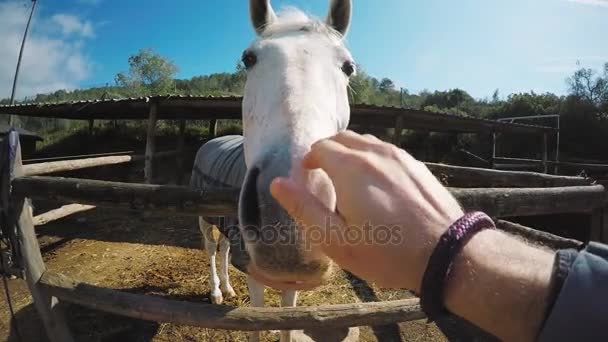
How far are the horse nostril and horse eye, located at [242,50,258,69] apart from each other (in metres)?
0.92

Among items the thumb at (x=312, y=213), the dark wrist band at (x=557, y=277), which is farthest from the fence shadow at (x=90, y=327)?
the dark wrist band at (x=557, y=277)

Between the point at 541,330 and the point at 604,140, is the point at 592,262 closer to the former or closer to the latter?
the point at 541,330

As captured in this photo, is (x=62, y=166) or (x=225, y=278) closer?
(x=225, y=278)

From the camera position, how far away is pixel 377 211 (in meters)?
0.63

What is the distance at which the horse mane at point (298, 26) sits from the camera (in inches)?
75.5

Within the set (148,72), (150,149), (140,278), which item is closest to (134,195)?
(140,278)

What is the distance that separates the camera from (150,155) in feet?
27.7

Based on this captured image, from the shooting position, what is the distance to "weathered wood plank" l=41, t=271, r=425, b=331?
5.99 ft

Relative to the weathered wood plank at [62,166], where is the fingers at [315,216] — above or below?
above

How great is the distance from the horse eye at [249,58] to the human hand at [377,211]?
1.29 m

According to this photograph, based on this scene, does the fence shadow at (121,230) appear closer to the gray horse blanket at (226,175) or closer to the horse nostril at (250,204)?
the gray horse blanket at (226,175)

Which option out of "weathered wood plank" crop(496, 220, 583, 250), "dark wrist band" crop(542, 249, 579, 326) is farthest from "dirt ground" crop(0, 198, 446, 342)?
"dark wrist band" crop(542, 249, 579, 326)

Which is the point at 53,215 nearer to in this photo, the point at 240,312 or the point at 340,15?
the point at 240,312

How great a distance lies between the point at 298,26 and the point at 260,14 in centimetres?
56
